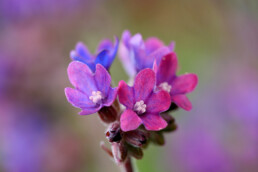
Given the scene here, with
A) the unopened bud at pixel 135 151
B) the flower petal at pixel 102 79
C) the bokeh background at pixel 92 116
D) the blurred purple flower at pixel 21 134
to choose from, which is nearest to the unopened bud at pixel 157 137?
the unopened bud at pixel 135 151

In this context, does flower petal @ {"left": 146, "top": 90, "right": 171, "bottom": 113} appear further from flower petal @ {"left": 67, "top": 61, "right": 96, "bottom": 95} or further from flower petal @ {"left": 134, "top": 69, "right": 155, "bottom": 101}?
flower petal @ {"left": 67, "top": 61, "right": 96, "bottom": 95}

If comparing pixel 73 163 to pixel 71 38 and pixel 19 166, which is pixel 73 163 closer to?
pixel 19 166

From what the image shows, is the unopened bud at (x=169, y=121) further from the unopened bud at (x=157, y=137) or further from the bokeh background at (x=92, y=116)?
the bokeh background at (x=92, y=116)

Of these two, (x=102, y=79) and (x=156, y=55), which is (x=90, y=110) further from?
(x=156, y=55)

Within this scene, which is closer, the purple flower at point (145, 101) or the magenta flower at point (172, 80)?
the purple flower at point (145, 101)

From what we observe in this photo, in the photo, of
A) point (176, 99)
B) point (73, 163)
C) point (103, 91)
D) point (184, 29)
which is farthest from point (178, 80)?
point (184, 29)
